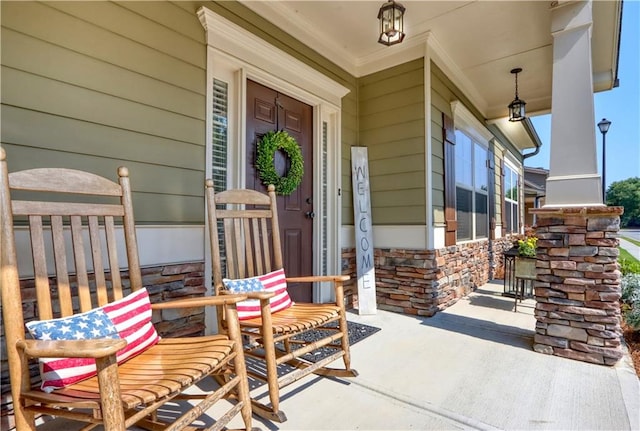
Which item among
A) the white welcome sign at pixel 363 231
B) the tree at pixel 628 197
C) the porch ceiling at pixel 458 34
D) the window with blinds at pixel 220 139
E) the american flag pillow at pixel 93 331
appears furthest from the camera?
the tree at pixel 628 197

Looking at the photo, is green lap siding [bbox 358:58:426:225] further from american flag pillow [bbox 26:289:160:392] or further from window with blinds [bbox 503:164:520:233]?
window with blinds [bbox 503:164:520:233]

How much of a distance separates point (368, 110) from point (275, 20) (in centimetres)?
145

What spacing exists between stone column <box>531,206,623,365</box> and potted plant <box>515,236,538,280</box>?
4.01ft

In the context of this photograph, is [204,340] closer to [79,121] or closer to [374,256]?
[79,121]

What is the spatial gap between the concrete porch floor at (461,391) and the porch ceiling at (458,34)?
2838 millimetres

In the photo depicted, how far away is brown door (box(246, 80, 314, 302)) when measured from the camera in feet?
9.14

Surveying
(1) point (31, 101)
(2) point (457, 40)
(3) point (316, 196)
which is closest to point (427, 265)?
(3) point (316, 196)

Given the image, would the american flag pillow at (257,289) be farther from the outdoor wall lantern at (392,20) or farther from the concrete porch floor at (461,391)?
the outdoor wall lantern at (392,20)

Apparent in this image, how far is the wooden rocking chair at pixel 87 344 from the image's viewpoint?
0.95 metres

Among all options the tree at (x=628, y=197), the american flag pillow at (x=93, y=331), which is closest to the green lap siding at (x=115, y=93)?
the american flag pillow at (x=93, y=331)

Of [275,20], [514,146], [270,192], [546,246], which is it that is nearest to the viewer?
[270,192]

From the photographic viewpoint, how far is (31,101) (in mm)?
1615

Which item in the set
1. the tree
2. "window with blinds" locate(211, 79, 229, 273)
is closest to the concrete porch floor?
"window with blinds" locate(211, 79, 229, 273)

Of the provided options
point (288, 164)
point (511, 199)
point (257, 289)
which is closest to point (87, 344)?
point (257, 289)
